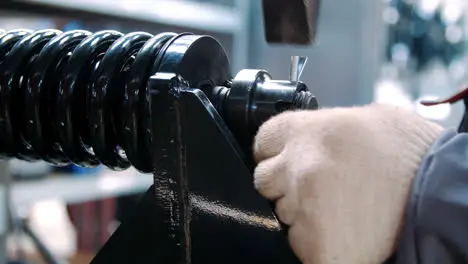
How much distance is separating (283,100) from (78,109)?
0.12 meters

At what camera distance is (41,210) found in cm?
137

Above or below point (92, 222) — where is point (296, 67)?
above

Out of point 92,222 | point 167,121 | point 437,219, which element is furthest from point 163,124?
point 92,222

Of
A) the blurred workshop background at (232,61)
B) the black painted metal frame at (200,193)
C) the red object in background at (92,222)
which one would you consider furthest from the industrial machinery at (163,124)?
the red object in background at (92,222)

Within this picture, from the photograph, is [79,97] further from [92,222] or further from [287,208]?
[92,222]

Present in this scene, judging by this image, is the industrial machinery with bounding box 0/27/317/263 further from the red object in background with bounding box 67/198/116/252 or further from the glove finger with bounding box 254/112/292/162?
the red object in background with bounding box 67/198/116/252

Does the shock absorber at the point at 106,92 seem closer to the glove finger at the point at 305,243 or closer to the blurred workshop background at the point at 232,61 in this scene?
the glove finger at the point at 305,243

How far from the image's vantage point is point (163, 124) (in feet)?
1.08

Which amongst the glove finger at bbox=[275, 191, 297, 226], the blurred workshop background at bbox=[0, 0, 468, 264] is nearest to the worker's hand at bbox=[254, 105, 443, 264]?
the glove finger at bbox=[275, 191, 297, 226]

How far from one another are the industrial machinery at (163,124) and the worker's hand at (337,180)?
1 centimetres

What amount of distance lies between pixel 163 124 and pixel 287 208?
8 centimetres

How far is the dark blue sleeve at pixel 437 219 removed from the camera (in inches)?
12.6

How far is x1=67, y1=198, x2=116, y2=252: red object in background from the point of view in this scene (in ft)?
4.91

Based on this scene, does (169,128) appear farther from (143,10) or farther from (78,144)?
(143,10)
